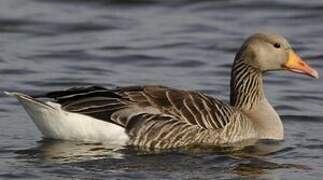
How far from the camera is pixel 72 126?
12.0 m

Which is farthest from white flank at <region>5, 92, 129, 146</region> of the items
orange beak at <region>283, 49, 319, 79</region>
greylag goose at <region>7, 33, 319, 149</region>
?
orange beak at <region>283, 49, 319, 79</region>

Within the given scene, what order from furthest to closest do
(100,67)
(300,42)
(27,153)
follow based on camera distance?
(300,42) < (100,67) < (27,153)

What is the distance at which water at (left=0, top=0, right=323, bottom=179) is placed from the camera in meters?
11.5

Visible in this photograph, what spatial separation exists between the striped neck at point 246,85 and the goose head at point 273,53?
0.16 m

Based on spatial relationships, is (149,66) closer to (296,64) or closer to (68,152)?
(296,64)

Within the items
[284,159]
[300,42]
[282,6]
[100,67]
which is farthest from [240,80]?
[282,6]

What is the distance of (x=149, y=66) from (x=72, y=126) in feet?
19.1

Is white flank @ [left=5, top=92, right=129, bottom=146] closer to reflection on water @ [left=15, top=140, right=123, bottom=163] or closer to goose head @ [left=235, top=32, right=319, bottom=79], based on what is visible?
reflection on water @ [left=15, top=140, right=123, bottom=163]

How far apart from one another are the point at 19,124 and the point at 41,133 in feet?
2.64

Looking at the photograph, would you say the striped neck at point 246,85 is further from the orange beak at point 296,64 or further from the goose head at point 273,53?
the orange beak at point 296,64

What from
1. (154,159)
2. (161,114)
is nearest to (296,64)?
(161,114)

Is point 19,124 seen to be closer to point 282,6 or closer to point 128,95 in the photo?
point 128,95

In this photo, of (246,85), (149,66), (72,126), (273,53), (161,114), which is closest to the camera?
(72,126)

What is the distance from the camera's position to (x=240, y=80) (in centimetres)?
1336
